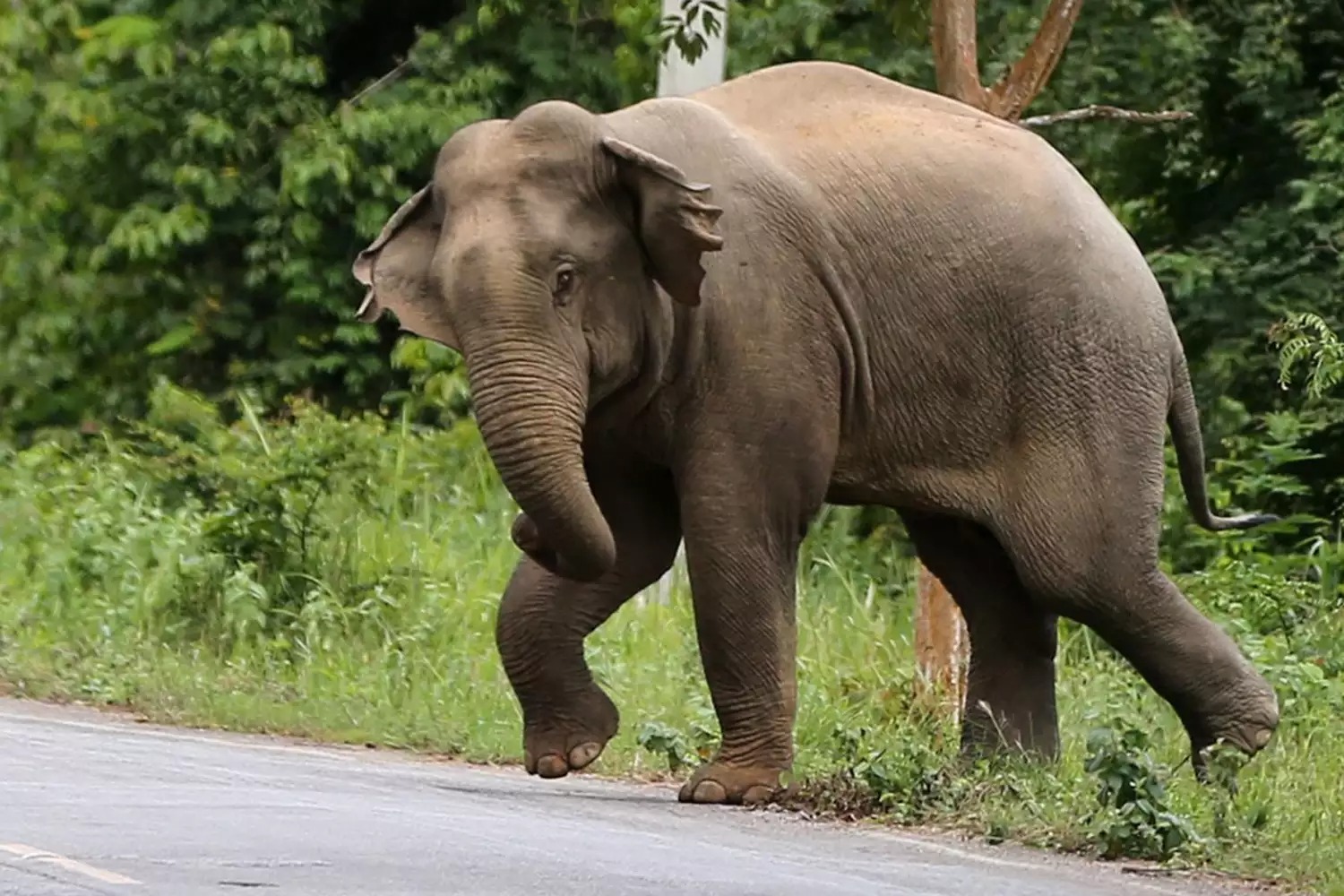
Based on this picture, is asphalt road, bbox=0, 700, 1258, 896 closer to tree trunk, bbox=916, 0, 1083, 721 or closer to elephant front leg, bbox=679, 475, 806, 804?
elephant front leg, bbox=679, 475, 806, 804

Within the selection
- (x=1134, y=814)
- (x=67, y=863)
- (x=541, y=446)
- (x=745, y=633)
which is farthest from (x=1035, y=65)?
(x=67, y=863)

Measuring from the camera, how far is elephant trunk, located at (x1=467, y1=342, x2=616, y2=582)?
8.89m

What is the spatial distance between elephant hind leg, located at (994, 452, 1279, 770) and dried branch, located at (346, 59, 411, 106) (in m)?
10.1

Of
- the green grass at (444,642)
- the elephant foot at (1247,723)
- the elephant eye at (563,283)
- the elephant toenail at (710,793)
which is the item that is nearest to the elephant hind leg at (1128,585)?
the elephant foot at (1247,723)

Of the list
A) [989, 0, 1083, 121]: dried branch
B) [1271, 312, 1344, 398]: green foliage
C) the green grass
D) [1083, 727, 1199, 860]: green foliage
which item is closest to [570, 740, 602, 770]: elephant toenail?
the green grass

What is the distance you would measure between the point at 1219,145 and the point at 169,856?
11.6 meters

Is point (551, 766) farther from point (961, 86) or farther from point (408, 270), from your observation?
point (961, 86)

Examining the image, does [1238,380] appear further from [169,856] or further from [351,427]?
[169,856]

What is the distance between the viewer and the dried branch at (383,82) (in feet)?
65.2

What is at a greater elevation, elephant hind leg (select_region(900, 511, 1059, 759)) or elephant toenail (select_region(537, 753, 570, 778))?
elephant hind leg (select_region(900, 511, 1059, 759))

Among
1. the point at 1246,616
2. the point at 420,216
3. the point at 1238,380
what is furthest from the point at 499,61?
the point at 420,216

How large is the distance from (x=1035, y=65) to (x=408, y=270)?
384 centimetres

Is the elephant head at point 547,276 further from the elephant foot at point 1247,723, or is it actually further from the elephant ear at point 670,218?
the elephant foot at point 1247,723

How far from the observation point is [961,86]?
1253cm
